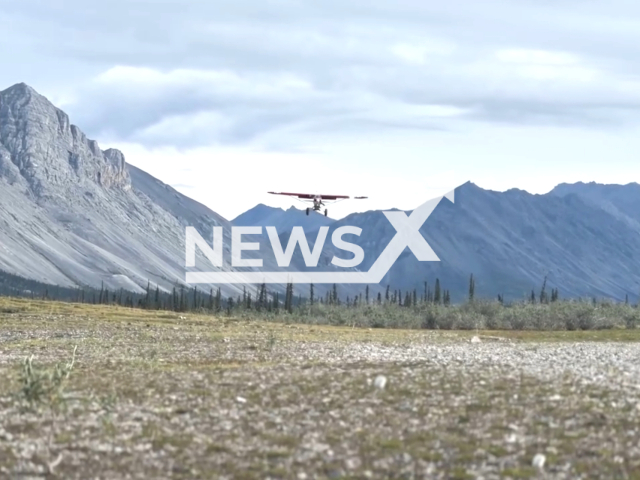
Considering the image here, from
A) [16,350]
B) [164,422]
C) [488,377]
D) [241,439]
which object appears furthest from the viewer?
Result: [16,350]

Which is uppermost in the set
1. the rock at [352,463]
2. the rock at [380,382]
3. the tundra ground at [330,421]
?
the rock at [380,382]

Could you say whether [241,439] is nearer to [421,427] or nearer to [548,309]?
[421,427]

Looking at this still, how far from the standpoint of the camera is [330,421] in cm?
2123

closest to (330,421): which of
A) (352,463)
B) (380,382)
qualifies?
(352,463)

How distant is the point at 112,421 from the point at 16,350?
28.4 meters

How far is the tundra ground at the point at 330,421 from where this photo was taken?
17.4 metres

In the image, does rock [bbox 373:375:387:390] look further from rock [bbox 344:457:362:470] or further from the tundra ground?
rock [bbox 344:457:362:470]

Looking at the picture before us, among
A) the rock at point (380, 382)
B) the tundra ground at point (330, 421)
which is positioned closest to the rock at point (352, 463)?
the tundra ground at point (330, 421)

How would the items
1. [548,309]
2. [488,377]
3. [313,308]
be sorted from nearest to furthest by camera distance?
[488,377]
[548,309]
[313,308]

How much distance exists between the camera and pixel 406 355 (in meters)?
38.7

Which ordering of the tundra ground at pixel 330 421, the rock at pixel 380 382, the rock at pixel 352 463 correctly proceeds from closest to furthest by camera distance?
the rock at pixel 352 463 < the tundra ground at pixel 330 421 < the rock at pixel 380 382

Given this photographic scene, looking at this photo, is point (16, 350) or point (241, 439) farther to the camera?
point (16, 350)

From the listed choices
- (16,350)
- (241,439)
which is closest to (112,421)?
(241,439)

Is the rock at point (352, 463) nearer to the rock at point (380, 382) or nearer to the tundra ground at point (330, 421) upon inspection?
the tundra ground at point (330, 421)
